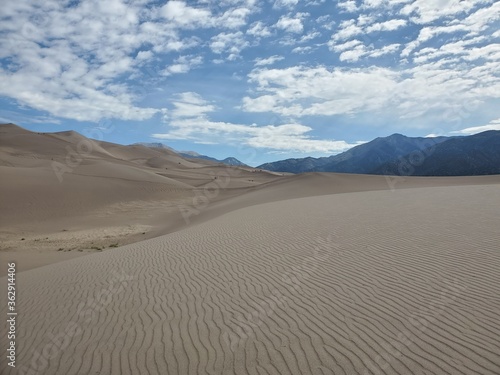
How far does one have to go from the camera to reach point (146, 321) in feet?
18.6

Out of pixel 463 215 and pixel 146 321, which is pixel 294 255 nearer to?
pixel 146 321

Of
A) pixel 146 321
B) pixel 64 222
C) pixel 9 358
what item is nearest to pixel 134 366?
pixel 146 321

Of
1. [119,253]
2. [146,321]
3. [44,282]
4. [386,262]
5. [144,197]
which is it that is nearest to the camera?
[146,321]

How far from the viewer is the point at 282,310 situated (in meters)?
5.70

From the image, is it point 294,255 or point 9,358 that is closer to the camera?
point 9,358

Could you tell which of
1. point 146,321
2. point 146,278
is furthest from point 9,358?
point 146,278

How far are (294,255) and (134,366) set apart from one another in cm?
591

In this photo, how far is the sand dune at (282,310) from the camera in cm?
420

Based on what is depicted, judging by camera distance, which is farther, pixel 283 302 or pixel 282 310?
pixel 283 302

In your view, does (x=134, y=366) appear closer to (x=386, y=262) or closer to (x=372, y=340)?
(x=372, y=340)

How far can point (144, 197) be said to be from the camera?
36.7 m

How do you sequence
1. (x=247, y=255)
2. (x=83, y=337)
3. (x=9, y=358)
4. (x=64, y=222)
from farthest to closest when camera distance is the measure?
(x=64, y=222) → (x=247, y=255) → (x=83, y=337) → (x=9, y=358)

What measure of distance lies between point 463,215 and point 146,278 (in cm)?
1233

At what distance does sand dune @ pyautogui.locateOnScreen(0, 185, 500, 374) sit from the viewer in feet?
13.8
